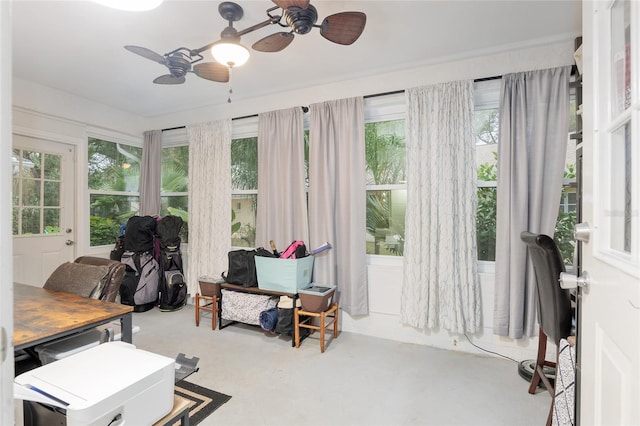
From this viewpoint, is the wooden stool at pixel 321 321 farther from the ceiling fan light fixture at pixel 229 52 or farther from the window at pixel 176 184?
the window at pixel 176 184

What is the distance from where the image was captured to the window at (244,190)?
12.5 ft

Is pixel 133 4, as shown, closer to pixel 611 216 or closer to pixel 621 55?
pixel 621 55

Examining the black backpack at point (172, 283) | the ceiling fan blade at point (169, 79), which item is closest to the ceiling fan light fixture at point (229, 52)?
the ceiling fan blade at point (169, 79)

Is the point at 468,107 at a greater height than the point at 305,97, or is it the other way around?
the point at 305,97

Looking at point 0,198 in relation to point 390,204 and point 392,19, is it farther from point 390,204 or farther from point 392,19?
point 390,204

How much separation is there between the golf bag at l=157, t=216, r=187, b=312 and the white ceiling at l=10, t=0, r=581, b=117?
Result: 1.62m

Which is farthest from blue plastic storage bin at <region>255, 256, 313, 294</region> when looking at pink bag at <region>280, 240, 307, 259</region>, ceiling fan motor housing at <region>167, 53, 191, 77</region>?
ceiling fan motor housing at <region>167, 53, 191, 77</region>

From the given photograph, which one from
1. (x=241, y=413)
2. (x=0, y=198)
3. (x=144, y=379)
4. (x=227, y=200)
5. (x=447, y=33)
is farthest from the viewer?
(x=227, y=200)

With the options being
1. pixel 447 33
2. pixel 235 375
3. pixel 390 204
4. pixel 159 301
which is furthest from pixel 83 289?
pixel 447 33

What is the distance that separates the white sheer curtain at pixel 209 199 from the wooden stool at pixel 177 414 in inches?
107

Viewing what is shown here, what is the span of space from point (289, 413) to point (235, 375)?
618 millimetres

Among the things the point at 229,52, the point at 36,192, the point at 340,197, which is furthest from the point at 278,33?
the point at 36,192

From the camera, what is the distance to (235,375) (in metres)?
2.31

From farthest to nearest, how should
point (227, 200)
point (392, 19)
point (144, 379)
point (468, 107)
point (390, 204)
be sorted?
point (227, 200)
point (390, 204)
point (468, 107)
point (392, 19)
point (144, 379)
